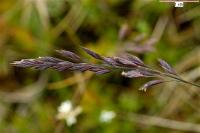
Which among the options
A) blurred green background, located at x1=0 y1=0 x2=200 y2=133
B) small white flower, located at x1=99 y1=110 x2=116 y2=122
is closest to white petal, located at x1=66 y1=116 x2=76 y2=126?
blurred green background, located at x1=0 y1=0 x2=200 y2=133

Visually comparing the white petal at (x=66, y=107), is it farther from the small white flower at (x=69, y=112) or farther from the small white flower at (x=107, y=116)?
the small white flower at (x=107, y=116)

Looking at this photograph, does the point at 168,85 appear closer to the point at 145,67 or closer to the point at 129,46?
the point at 129,46

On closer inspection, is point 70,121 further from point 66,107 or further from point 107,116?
point 107,116

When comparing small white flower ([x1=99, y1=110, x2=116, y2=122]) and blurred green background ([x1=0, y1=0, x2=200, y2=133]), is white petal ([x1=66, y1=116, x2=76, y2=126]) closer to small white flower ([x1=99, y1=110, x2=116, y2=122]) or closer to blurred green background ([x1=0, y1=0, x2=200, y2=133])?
blurred green background ([x1=0, y1=0, x2=200, y2=133])

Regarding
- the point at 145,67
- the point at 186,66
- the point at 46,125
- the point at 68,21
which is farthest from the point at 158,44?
the point at 145,67

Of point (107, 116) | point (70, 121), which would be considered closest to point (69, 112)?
point (70, 121)
